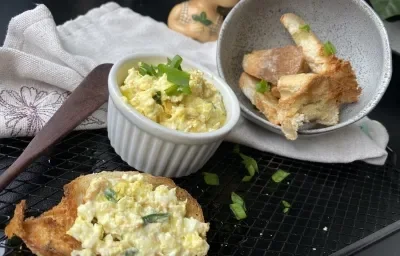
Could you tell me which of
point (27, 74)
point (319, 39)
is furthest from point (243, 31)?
point (27, 74)

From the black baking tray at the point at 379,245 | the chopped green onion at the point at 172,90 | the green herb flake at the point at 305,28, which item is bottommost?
the black baking tray at the point at 379,245

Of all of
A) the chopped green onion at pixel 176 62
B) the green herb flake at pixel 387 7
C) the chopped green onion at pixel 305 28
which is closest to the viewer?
the chopped green onion at pixel 176 62

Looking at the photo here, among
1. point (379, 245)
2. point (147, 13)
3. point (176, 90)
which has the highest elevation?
point (176, 90)

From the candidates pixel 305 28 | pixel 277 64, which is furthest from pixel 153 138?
pixel 305 28

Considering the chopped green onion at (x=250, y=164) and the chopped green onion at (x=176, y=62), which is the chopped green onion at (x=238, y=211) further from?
the chopped green onion at (x=176, y=62)

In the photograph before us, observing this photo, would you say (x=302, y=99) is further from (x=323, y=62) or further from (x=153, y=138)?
(x=153, y=138)

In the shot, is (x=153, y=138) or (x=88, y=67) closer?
(x=153, y=138)

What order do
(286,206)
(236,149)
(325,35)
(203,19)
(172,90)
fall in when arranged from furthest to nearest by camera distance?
(203,19), (325,35), (236,149), (286,206), (172,90)

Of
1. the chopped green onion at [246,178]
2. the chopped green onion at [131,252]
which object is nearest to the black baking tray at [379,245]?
the chopped green onion at [246,178]
